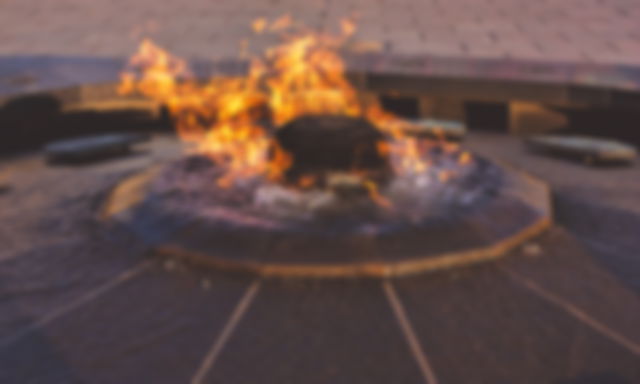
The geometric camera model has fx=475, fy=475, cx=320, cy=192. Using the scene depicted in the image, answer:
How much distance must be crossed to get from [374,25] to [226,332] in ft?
32.5

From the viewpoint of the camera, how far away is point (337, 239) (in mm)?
3764

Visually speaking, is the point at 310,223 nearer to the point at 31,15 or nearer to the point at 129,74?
the point at 129,74

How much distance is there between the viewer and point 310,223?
13.2ft

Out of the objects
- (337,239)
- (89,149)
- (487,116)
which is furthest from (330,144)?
(487,116)

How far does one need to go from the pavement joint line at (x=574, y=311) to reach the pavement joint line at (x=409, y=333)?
0.96 m

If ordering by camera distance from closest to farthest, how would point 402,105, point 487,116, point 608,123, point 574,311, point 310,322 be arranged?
point 310,322
point 574,311
point 608,123
point 487,116
point 402,105

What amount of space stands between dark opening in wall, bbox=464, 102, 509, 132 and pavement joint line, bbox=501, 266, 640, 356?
557 cm

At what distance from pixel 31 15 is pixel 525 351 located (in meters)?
14.5

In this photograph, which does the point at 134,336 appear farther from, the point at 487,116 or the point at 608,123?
the point at 608,123

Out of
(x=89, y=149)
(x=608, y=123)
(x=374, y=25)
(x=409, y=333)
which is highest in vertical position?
(x=374, y=25)

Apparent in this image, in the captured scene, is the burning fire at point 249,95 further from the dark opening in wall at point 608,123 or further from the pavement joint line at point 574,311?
the pavement joint line at point 574,311

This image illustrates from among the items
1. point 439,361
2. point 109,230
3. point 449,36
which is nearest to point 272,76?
point 449,36

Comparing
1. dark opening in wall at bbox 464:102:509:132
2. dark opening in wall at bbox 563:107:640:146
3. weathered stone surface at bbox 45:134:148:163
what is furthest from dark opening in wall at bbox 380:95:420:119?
weathered stone surface at bbox 45:134:148:163

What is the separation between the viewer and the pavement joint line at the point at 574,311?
2869 millimetres
